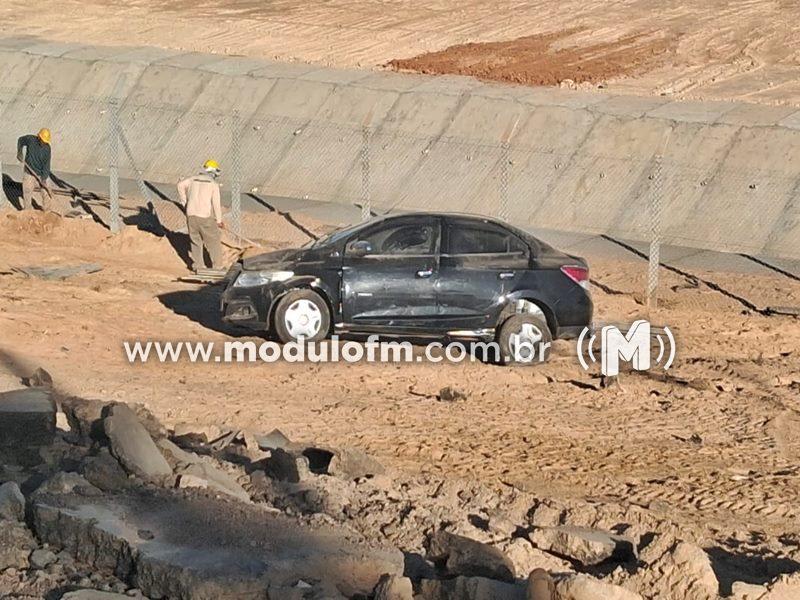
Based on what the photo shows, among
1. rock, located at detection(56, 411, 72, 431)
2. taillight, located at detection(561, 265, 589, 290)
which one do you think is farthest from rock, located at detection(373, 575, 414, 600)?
taillight, located at detection(561, 265, 589, 290)

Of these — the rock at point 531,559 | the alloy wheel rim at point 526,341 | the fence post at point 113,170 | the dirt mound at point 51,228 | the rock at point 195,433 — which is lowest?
the rock at point 531,559

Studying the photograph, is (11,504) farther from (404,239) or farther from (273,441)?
(404,239)

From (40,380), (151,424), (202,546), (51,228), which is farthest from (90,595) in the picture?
(51,228)

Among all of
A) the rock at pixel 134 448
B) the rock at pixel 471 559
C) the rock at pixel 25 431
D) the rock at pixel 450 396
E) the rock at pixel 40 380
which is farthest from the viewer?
the rock at pixel 450 396

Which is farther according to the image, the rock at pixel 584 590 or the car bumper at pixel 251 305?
the car bumper at pixel 251 305

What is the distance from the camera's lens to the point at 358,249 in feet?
56.6

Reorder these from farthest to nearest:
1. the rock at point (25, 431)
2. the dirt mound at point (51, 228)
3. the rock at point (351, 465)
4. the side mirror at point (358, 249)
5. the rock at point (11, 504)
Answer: the dirt mound at point (51, 228) < the side mirror at point (358, 249) < the rock at point (351, 465) < the rock at point (25, 431) < the rock at point (11, 504)

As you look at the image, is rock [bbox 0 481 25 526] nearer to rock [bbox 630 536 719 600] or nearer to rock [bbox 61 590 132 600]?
rock [bbox 61 590 132 600]

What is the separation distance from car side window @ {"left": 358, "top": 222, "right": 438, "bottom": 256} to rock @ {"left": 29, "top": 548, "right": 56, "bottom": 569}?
7.84 m

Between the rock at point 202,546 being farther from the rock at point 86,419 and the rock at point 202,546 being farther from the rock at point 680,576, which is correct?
the rock at point 680,576

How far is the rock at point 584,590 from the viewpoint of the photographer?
29.8ft

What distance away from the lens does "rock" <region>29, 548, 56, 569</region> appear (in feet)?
32.5

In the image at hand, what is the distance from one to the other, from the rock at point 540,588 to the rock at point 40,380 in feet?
23.7

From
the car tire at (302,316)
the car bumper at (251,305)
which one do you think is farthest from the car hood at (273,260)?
the car tire at (302,316)
